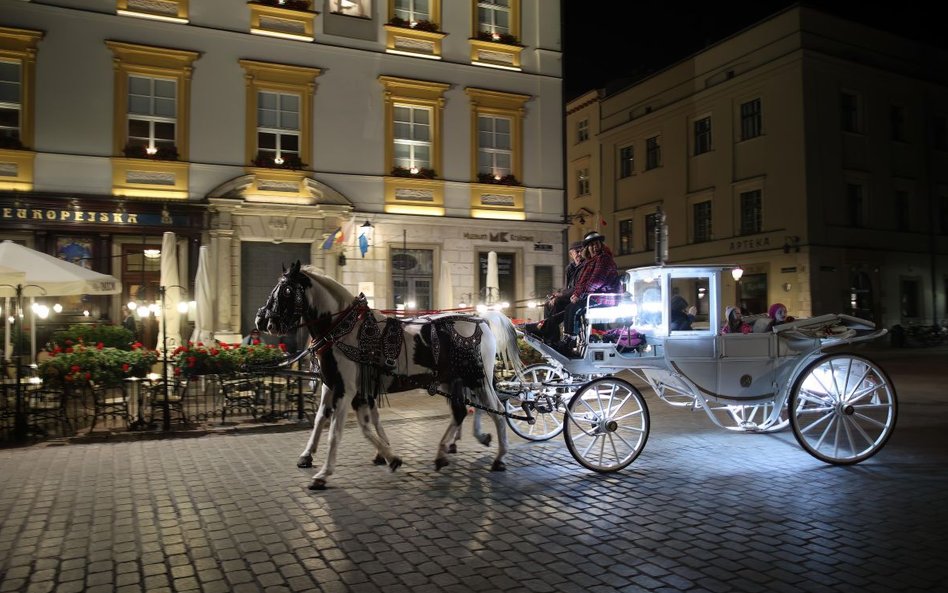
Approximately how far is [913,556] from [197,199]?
54.0ft

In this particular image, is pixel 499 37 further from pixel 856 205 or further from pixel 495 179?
pixel 856 205

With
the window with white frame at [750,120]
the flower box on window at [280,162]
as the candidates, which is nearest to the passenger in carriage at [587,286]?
the flower box on window at [280,162]

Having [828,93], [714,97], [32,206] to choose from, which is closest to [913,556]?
[32,206]

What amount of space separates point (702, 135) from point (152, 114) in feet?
75.9

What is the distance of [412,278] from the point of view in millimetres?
19141

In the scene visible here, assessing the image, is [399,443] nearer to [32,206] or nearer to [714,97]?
[32,206]

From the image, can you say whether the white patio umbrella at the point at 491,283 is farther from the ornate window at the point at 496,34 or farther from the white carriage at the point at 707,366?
the white carriage at the point at 707,366

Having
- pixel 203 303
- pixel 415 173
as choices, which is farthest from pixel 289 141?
pixel 203 303

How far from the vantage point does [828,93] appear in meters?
26.5

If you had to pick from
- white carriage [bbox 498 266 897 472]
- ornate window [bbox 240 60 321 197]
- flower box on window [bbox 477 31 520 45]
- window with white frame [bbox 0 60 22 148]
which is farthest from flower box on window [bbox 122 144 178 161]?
white carriage [bbox 498 266 897 472]

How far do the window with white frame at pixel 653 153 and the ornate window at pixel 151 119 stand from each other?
2250 cm

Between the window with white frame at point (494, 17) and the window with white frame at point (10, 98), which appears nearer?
the window with white frame at point (10, 98)

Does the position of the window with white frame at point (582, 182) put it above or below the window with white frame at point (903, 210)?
above

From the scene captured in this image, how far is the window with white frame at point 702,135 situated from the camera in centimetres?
3005
